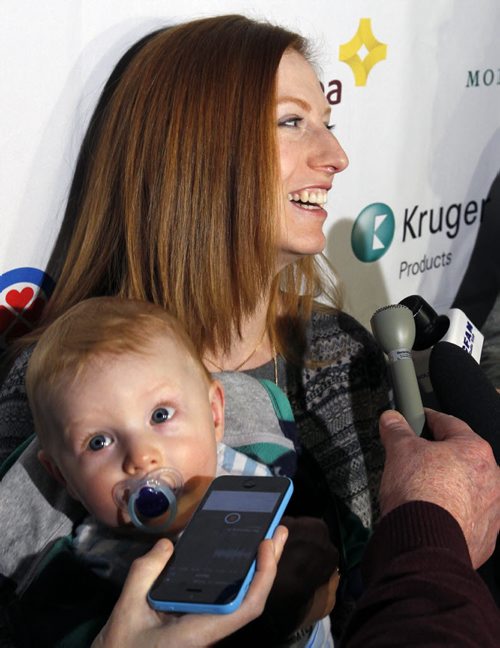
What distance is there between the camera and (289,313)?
181cm

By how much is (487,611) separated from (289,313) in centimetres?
97

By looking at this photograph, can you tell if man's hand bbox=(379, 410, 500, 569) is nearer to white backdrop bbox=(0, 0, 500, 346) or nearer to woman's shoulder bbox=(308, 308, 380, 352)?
woman's shoulder bbox=(308, 308, 380, 352)

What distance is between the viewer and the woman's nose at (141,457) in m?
1.08

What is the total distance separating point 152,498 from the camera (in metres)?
1.07

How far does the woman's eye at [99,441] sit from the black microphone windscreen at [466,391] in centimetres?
57

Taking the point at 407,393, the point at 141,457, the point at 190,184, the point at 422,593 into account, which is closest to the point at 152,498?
the point at 141,457

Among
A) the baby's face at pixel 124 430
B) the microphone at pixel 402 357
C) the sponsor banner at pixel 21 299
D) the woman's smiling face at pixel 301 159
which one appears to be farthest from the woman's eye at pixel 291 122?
the baby's face at pixel 124 430

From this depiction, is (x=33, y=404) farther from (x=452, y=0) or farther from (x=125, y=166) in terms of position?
(x=452, y=0)

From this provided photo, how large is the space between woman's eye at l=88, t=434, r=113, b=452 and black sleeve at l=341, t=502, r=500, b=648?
349 mm

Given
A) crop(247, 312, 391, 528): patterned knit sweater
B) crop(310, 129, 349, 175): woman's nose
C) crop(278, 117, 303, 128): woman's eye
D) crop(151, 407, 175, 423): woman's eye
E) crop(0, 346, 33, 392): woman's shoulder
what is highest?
crop(278, 117, 303, 128): woman's eye

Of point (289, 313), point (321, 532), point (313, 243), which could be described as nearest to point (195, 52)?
point (313, 243)

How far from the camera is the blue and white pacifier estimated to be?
107 cm

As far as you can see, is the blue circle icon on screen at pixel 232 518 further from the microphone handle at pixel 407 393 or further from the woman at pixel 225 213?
the woman at pixel 225 213

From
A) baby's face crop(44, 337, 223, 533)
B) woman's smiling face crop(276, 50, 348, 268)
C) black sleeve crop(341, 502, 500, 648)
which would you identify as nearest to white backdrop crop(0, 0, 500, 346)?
woman's smiling face crop(276, 50, 348, 268)
